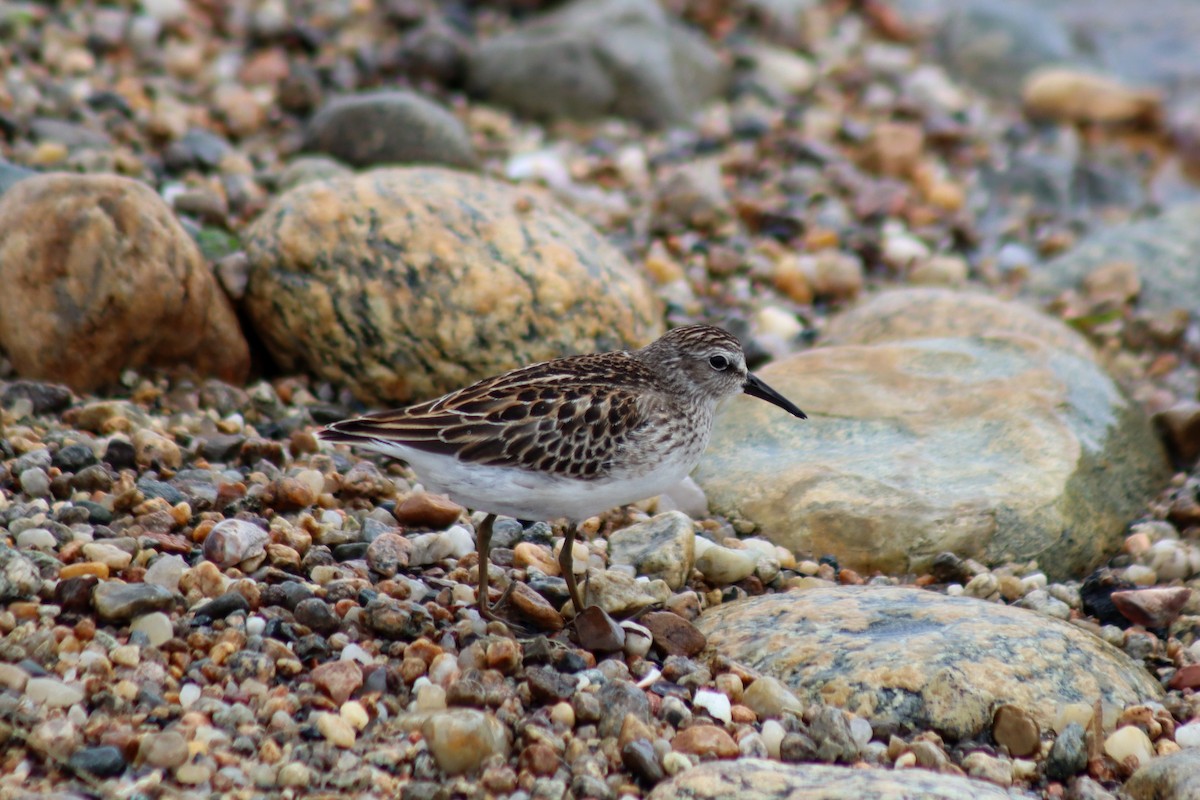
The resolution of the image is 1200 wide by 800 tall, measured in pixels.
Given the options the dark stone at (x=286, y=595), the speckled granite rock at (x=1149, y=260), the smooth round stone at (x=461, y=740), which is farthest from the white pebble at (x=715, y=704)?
the speckled granite rock at (x=1149, y=260)

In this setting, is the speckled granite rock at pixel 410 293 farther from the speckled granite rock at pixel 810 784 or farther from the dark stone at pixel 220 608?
the speckled granite rock at pixel 810 784

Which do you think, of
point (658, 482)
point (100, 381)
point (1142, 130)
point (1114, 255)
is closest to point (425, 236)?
point (100, 381)

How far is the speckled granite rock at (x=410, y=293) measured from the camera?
28.7 ft

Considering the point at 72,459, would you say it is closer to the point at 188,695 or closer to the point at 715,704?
the point at 188,695

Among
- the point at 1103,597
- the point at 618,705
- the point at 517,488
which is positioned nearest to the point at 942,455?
the point at 1103,597

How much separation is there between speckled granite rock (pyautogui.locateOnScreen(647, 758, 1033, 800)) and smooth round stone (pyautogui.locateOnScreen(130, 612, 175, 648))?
2.15 metres

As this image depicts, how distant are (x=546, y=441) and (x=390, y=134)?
20.1 feet

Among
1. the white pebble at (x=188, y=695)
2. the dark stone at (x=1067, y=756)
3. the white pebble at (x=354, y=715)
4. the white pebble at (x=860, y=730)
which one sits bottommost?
the white pebble at (x=188, y=695)

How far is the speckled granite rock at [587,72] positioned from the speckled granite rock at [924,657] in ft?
27.4

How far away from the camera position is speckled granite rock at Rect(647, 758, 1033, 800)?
500cm

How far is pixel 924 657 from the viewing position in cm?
604

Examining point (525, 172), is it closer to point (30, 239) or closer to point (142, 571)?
point (30, 239)

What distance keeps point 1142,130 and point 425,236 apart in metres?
11.9

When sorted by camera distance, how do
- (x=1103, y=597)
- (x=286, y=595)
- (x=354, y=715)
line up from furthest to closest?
1. (x=1103, y=597)
2. (x=286, y=595)
3. (x=354, y=715)
